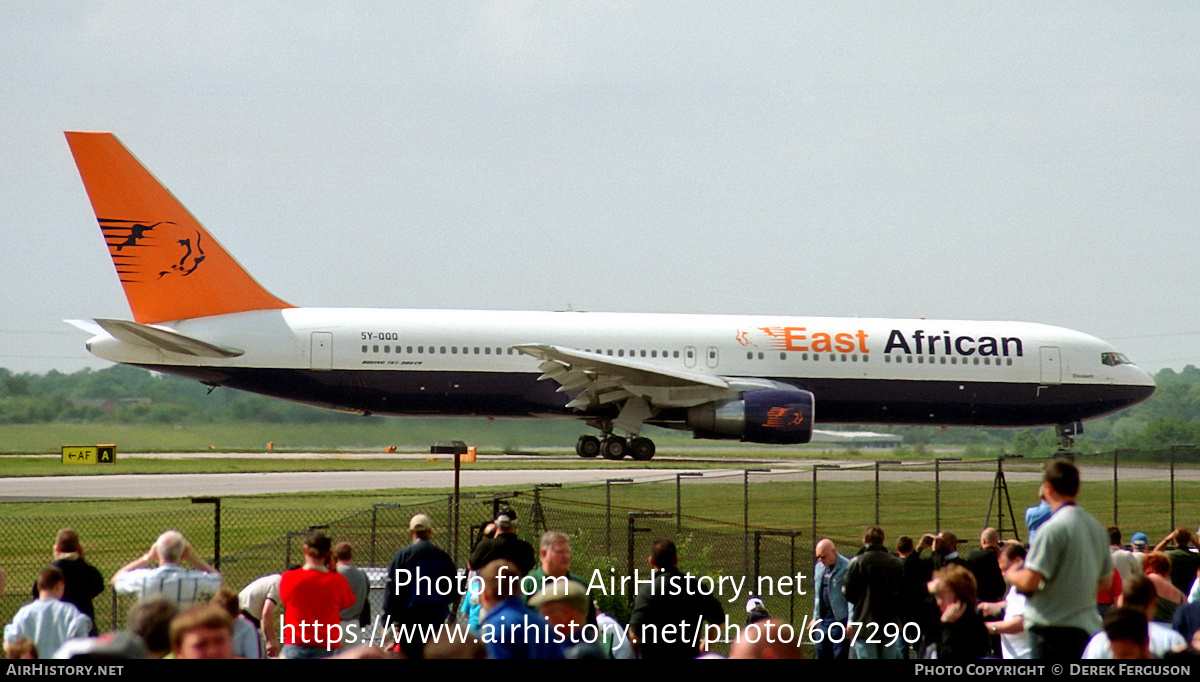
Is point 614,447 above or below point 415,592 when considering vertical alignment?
below

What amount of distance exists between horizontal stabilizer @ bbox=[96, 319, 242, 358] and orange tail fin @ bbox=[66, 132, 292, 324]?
3.77 feet

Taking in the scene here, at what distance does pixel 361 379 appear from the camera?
1010 inches

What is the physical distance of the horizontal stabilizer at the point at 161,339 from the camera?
2434cm

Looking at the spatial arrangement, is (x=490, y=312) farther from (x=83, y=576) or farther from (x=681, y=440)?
(x=83, y=576)

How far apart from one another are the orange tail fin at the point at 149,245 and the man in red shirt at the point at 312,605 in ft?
66.1

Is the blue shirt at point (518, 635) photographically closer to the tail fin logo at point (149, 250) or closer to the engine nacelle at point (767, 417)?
the engine nacelle at point (767, 417)

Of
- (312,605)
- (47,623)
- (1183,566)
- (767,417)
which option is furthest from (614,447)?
(47,623)

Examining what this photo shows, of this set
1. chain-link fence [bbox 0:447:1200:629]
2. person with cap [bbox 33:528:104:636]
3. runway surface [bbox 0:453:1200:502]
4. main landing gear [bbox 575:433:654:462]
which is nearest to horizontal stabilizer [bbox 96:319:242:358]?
runway surface [bbox 0:453:1200:502]

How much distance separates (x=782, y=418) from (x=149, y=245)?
1538 cm

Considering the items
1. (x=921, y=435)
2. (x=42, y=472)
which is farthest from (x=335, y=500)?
(x=921, y=435)

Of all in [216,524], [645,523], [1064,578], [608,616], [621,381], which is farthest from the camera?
[621,381]

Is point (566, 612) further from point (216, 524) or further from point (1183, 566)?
point (1183, 566)

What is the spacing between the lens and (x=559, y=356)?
24.9 meters

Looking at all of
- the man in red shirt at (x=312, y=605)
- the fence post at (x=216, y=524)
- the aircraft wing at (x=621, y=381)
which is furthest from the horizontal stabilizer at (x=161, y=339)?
the man in red shirt at (x=312, y=605)
